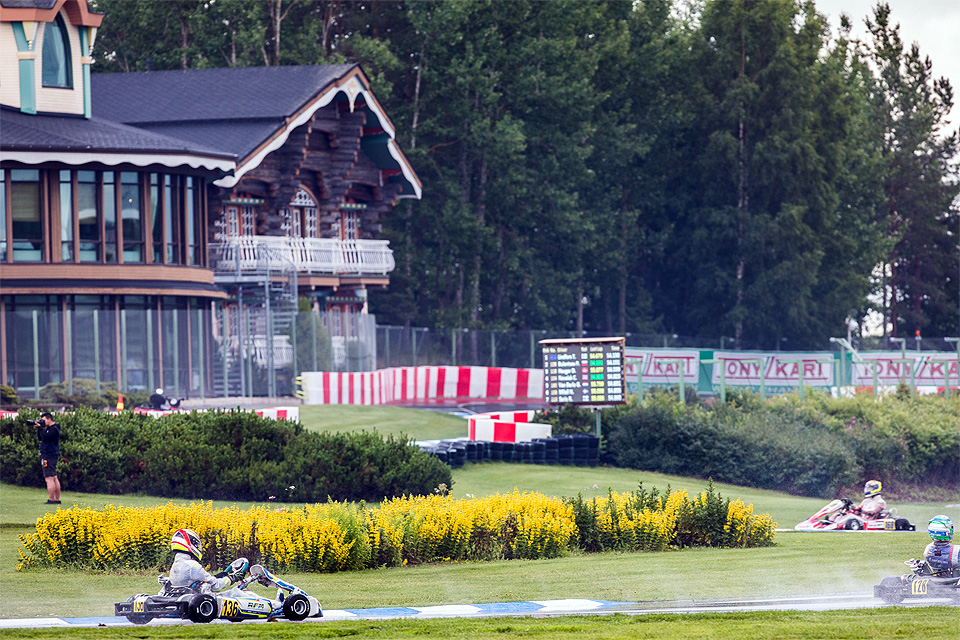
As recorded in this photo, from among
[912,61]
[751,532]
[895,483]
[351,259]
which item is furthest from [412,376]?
[912,61]

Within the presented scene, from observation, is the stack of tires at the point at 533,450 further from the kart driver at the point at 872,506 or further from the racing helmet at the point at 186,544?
the racing helmet at the point at 186,544

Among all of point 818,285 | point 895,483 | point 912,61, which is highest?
point 912,61

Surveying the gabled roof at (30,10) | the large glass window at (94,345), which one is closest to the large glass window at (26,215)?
the large glass window at (94,345)

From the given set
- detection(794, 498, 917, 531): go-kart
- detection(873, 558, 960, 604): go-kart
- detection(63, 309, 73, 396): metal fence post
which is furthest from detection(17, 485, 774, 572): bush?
detection(63, 309, 73, 396): metal fence post

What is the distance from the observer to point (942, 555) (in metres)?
14.3

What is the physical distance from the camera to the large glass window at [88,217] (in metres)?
40.3

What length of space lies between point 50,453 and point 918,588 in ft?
46.8

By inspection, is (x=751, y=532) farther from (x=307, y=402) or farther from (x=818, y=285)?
(x=818, y=285)

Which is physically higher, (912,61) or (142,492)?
(912,61)

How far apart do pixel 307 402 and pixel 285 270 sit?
6706 millimetres

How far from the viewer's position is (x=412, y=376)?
50.1 m

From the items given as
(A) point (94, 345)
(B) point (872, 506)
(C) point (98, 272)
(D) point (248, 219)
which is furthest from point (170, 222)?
(B) point (872, 506)

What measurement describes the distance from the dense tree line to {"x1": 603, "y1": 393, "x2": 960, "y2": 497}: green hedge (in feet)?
107

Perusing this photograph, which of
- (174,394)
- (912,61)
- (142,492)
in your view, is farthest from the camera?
(912,61)
